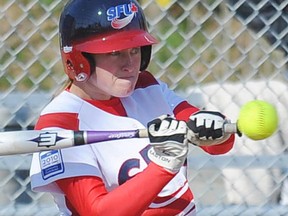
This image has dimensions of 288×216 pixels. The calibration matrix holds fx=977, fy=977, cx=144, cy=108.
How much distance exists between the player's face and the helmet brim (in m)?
0.03

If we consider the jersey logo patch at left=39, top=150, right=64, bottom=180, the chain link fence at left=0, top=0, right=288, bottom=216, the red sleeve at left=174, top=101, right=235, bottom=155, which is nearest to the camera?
the jersey logo patch at left=39, top=150, right=64, bottom=180

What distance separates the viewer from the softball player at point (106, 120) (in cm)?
243

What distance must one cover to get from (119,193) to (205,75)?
1958 mm

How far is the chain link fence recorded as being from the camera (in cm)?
423

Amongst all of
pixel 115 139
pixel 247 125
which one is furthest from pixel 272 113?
pixel 115 139

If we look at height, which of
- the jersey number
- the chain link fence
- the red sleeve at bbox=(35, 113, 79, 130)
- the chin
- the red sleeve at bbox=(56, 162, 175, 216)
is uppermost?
the red sleeve at bbox=(35, 113, 79, 130)

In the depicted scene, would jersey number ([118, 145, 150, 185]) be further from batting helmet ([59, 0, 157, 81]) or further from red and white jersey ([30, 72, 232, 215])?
batting helmet ([59, 0, 157, 81])

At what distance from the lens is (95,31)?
2.58m

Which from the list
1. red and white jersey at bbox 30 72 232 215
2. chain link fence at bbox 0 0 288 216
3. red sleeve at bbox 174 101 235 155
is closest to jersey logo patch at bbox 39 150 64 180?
red and white jersey at bbox 30 72 232 215

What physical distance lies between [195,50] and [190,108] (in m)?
1.51

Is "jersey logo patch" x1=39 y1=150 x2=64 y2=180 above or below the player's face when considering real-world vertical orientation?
below

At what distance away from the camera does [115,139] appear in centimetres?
247

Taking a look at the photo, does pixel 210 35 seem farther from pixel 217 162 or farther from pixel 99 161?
pixel 99 161

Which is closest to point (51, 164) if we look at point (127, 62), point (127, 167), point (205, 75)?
point (127, 167)
